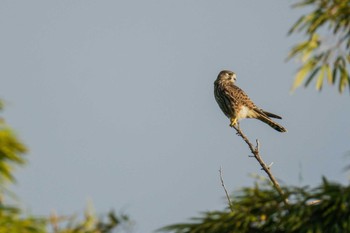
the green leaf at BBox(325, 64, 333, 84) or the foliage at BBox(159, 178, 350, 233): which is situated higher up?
the green leaf at BBox(325, 64, 333, 84)

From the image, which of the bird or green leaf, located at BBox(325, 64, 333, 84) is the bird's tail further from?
green leaf, located at BBox(325, 64, 333, 84)

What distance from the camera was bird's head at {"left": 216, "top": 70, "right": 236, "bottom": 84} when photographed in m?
15.4

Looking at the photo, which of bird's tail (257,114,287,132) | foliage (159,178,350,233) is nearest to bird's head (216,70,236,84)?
bird's tail (257,114,287,132)

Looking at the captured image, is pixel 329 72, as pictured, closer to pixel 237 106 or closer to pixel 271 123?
pixel 237 106

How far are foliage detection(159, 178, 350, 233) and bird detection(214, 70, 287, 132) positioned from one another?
10.1 meters

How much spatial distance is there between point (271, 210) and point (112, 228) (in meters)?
1.15

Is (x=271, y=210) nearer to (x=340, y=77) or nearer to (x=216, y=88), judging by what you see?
(x=340, y=77)

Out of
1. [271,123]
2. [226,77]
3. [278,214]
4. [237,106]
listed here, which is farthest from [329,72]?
[226,77]

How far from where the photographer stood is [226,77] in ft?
51.0

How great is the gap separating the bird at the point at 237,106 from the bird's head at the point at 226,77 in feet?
0.81

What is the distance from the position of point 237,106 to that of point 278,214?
1041cm

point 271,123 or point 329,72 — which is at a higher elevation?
point 271,123

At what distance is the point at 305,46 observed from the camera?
4535 mm

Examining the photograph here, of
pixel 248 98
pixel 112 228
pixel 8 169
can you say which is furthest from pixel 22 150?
pixel 248 98
